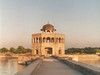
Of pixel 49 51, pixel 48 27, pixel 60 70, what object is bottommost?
pixel 60 70

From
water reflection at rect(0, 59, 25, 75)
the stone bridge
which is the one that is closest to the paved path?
the stone bridge

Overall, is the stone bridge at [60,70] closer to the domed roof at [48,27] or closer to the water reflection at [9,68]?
the water reflection at [9,68]

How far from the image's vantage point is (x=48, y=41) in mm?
52594

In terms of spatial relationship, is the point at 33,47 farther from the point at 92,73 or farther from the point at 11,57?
the point at 92,73

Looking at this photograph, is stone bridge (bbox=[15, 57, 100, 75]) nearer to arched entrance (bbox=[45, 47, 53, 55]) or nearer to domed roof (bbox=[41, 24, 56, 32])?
domed roof (bbox=[41, 24, 56, 32])

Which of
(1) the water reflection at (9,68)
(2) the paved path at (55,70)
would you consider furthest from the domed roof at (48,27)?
(2) the paved path at (55,70)

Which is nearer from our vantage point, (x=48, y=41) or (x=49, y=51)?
(x=48, y=41)

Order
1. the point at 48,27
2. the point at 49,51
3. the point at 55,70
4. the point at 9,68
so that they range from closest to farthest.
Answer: the point at 55,70 < the point at 9,68 < the point at 48,27 < the point at 49,51

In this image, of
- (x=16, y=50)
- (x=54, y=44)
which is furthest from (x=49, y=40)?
(x=16, y=50)

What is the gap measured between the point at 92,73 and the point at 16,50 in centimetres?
7492

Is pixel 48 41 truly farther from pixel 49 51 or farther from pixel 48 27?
pixel 49 51

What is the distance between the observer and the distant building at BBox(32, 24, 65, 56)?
51688mm

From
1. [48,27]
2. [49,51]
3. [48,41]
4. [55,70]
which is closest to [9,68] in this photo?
[48,41]

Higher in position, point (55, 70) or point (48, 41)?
point (48, 41)
